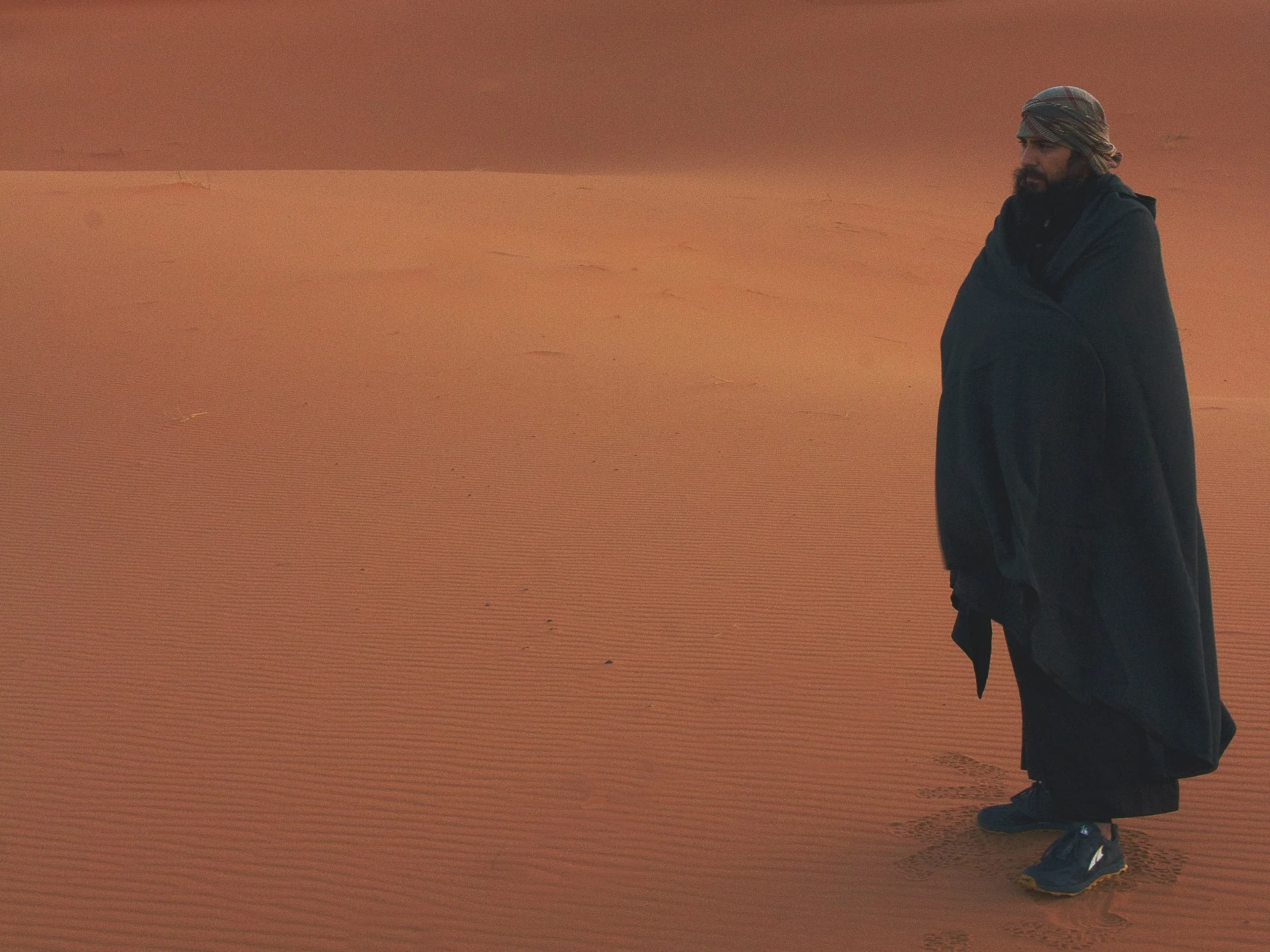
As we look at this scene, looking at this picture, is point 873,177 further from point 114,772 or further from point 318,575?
point 114,772

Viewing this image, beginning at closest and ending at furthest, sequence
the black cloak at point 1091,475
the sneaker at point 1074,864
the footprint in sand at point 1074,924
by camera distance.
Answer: the black cloak at point 1091,475, the footprint in sand at point 1074,924, the sneaker at point 1074,864

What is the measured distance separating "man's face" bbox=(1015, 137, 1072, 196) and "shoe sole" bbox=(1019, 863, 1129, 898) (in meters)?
1.83

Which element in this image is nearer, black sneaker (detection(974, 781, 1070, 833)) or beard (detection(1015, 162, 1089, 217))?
beard (detection(1015, 162, 1089, 217))

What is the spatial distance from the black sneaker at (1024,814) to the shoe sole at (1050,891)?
168 mm

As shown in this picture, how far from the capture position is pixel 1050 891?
3.25 m

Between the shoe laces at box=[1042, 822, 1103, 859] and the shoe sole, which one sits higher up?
the shoe laces at box=[1042, 822, 1103, 859]

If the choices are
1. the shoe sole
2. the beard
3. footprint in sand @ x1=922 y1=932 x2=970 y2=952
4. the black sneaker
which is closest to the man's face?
the beard

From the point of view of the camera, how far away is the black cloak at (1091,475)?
115 inches

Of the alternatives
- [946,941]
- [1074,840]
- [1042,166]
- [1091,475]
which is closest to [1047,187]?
[1042,166]

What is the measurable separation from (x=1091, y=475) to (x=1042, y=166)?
0.78 m

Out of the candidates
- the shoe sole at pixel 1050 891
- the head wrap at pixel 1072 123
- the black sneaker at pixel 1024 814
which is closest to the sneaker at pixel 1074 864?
the shoe sole at pixel 1050 891

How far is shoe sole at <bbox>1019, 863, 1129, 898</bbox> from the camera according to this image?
128 inches

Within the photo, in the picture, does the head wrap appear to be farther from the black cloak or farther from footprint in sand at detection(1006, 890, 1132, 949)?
footprint in sand at detection(1006, 890, 1132, 949)

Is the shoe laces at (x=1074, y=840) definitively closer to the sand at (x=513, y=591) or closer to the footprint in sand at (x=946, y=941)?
the sand at (x=513, y=591)
